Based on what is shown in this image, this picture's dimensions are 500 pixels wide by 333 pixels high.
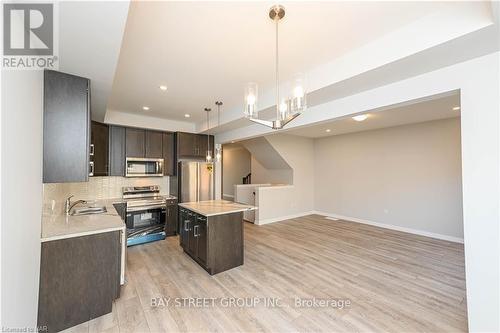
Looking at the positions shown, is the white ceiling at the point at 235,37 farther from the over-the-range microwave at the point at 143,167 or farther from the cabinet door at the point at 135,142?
the over-the-range microwave at the point at 143,167

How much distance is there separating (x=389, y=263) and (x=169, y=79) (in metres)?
4.29

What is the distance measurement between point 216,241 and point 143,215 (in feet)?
6.68

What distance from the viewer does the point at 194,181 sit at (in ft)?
16.8

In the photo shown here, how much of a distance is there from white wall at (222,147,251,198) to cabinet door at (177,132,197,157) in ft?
15.3

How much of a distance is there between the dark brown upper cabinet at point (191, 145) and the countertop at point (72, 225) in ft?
8.38

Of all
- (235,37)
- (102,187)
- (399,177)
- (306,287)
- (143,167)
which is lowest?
(306,287)

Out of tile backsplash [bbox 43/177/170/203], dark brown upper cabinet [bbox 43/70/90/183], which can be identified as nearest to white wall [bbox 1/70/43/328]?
dark brown upper cabinet [bbox 43/70/90/183]

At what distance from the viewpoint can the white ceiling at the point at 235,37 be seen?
1637mm

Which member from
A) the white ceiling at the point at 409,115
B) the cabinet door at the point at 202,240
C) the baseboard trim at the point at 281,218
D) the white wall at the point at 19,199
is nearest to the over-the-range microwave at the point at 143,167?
the cabinet door at the point at 202,240

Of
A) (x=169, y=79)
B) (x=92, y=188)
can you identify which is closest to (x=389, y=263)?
(x=169, y=79)

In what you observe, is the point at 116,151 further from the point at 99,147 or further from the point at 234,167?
the point at 234,167

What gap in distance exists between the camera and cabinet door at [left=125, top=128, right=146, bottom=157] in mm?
4480

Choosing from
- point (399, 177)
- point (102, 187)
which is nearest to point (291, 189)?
point (399, 177)

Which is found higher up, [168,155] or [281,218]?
[168,155]
